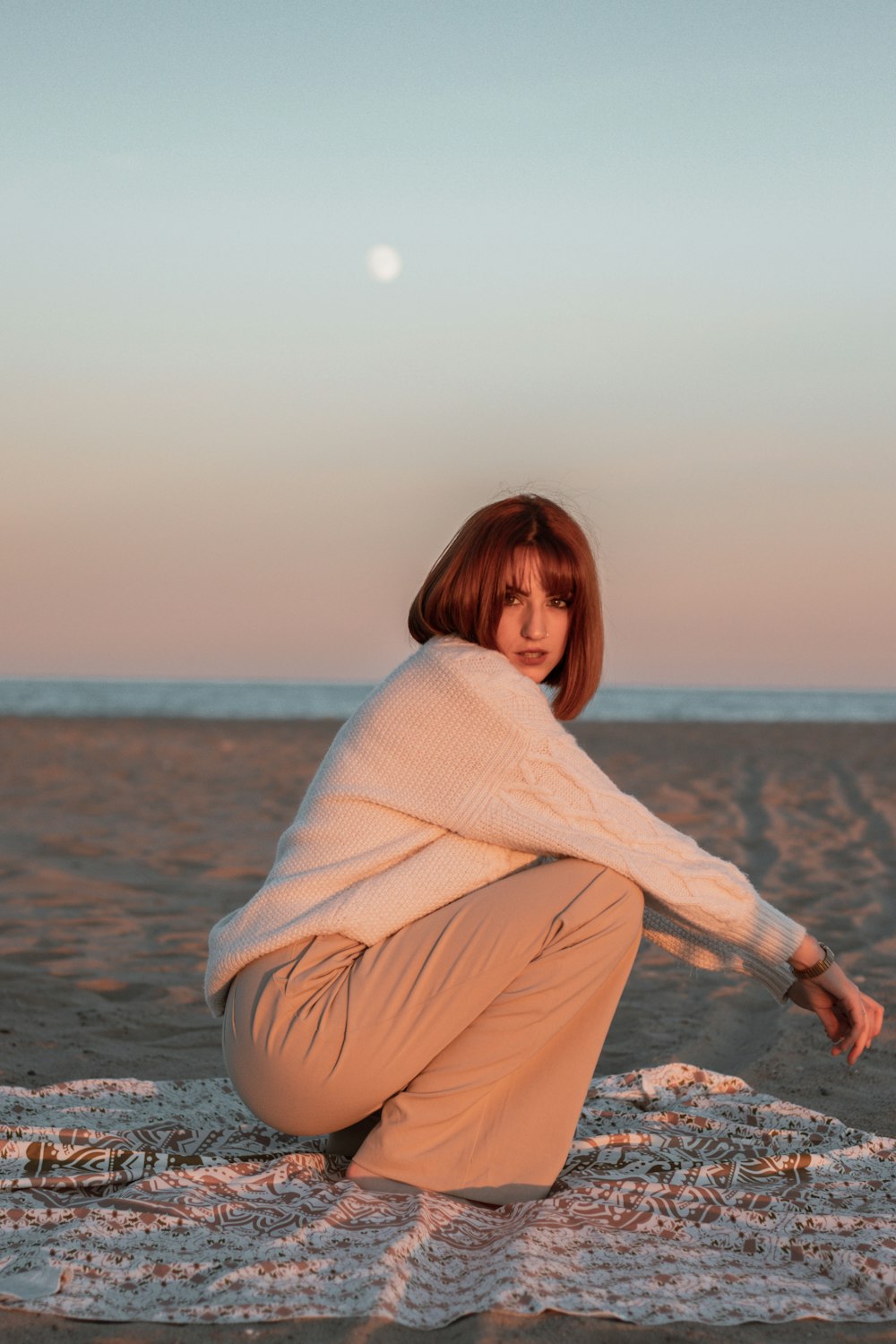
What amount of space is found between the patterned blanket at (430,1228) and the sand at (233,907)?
6cm

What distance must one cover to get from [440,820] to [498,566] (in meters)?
0.58

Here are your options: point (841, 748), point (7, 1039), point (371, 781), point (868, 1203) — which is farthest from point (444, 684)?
point (841, 748)

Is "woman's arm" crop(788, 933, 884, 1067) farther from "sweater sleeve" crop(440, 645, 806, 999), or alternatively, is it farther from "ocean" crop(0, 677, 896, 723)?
"ocean" crop(0, 677, 896, 723)

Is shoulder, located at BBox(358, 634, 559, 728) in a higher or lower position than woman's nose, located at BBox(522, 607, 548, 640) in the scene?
lower

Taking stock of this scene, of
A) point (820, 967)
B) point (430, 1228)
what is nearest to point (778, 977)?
point (820, 967)

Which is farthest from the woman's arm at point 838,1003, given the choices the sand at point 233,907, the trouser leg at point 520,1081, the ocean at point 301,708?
the ocean at point 301,708

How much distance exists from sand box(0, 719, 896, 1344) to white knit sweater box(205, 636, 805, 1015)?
793 millimetres

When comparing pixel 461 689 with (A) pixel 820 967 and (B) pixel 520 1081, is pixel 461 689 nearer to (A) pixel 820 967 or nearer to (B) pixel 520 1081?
(B) pixel 520 1081

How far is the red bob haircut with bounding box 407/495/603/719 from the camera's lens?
2.67 m

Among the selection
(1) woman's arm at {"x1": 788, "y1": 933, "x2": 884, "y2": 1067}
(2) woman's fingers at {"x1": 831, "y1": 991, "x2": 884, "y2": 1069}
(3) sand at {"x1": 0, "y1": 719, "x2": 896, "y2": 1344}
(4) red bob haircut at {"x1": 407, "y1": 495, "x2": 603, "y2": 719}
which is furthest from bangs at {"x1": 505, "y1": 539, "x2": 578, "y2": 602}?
(3) sand at {"x1": 0, "y1": 719, "x2": 896, "y2": 1344}

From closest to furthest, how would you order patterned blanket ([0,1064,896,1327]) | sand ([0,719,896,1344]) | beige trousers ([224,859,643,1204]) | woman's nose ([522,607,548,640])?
patterned blanket ([0,1064,896,1327])
beige trousers ([224,859,643,1204])
woman's nose ([522,607,548,640])
sand ([0,719,896,1344])

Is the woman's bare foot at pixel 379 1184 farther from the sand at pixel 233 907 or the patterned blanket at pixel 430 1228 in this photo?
the sand at pixel 233 907

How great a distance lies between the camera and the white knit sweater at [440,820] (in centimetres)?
245

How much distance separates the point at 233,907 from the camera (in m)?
5.89
